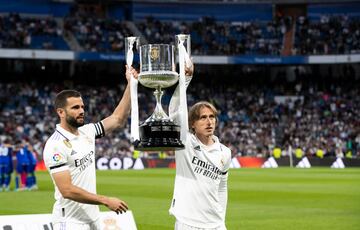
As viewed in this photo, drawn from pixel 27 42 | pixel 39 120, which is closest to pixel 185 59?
pixel 39 120

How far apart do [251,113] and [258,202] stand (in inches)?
1370

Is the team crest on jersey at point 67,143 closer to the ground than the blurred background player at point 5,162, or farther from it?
farther from it

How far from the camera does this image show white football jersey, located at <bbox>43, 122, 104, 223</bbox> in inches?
265

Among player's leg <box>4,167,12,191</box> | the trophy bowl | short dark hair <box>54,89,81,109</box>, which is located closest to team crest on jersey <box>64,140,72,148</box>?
short dark hair <box>54,89,81,109</box>

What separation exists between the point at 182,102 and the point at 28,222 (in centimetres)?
517

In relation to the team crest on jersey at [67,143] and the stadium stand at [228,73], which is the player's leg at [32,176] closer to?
the team crest on jersey at [67,143]

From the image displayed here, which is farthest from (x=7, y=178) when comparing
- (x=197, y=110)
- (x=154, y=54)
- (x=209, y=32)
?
(x=209, y=32)

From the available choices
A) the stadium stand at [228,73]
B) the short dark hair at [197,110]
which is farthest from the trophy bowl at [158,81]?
the stadium stand at [228,73]

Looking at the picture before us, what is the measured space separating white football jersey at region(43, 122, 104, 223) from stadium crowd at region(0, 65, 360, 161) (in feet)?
123

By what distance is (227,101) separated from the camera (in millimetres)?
56031

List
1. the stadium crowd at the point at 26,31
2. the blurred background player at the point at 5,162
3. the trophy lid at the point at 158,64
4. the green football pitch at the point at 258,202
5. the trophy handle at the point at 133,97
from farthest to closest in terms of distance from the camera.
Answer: the stadium crowd at the point at 26,31 < the blurred background player at the point at 5,162 < the green football pitch at the point at 258,202 < the trophy handle at the point at 133,97 < the trophy lid at the point at 158,64

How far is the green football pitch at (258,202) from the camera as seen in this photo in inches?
603

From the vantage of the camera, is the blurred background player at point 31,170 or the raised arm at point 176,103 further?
the blurred background player at point 31,170

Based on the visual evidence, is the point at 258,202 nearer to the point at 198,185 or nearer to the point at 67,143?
the point at 198,185
